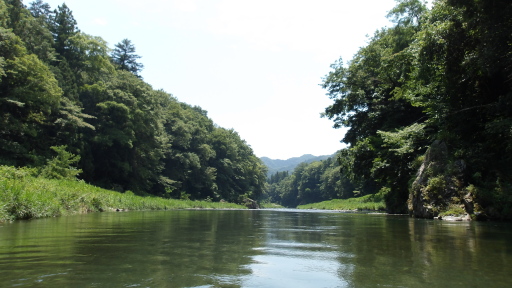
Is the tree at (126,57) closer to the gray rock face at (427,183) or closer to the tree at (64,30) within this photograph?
the tree at (64,30)

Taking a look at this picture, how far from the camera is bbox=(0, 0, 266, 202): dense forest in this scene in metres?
27.2

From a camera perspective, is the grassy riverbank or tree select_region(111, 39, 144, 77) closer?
the grassy riverbank

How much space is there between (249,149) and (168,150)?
45.3 metres

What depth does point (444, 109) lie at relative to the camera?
46.5 feet

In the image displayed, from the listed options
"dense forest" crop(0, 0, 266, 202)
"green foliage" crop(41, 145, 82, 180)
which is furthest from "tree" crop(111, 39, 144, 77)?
"green foliage" crop(41, 145, 82, 180)

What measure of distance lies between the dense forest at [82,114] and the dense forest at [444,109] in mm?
22567

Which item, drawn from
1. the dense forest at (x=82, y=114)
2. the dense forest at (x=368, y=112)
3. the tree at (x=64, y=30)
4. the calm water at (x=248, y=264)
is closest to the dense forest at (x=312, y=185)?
the dense forest at (x=82, y=114)

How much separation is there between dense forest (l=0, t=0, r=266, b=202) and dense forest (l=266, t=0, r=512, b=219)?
74.0 feet

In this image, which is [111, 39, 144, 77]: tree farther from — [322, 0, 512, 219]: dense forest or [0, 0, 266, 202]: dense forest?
[322, 0, 512, 219]: dense forest

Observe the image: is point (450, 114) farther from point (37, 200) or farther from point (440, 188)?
point (37, 200)

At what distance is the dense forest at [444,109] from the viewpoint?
1045 cm

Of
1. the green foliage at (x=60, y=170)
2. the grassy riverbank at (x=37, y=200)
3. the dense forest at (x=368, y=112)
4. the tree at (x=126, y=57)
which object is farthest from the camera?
the tree at (x=126, y=57)

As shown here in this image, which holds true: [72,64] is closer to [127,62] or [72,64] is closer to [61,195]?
[127,62]

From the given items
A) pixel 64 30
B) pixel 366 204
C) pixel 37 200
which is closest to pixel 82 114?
pixel 64 30
